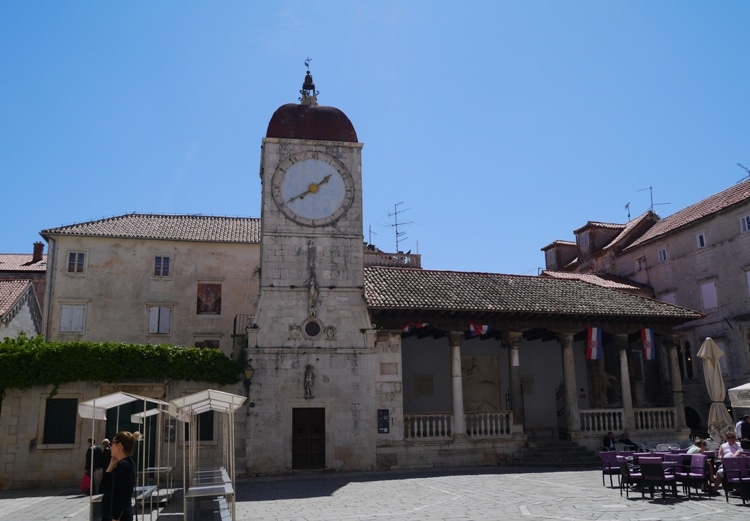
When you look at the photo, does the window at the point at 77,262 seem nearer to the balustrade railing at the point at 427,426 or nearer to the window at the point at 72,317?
the window at the point at 72,317

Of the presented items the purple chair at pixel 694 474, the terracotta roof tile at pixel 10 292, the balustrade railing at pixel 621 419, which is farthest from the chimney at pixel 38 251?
the purple chair at pixel 694 474

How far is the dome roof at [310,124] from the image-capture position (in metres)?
23.3

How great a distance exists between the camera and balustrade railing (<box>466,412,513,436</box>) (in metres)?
22.8

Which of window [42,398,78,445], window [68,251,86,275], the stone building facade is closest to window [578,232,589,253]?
the stone building facade

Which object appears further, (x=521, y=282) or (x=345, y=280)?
(x=521, y=282)

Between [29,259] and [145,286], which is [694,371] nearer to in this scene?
[145,286]

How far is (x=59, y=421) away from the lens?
19578 mm

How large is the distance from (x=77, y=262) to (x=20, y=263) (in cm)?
1340

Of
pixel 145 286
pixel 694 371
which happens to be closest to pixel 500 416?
pixel 694 371

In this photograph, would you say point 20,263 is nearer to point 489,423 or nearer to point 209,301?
point 209,301

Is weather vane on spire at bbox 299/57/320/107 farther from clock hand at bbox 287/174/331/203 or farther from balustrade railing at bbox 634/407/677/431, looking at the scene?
balustrade railing at bbox 634/407/677/431

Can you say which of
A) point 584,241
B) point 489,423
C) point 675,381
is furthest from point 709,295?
point 489,423

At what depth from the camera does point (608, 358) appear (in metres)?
29.4

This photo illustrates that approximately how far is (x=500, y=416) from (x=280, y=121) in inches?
526
